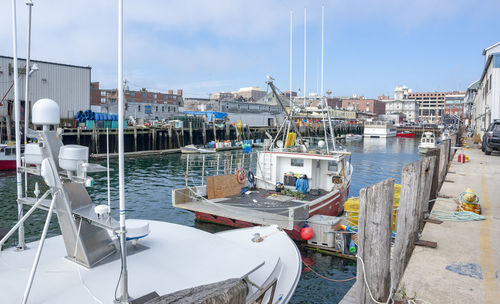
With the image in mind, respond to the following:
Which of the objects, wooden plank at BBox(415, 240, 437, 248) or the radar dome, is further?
wooden plank at BBox(415, 240, 437, 248)

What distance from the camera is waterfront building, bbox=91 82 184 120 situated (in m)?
62.0

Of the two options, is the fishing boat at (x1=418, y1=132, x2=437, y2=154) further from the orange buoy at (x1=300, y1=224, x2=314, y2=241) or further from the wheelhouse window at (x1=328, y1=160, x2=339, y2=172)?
the orange buoy at (x1=300, y1=224, x2=314, y2=241)

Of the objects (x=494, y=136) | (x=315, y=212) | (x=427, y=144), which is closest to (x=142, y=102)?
(x=427, y=144)

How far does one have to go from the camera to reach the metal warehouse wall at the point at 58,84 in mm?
→ 37531

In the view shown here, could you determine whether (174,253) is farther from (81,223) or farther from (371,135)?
(371,135)

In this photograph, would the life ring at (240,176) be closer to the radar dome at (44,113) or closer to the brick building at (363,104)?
the radar dome at (44,113)

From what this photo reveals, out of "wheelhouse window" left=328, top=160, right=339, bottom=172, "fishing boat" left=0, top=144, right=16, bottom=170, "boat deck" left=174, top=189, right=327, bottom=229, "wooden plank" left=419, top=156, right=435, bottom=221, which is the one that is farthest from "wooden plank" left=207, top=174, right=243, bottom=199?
"fishing boat" left=0, top=144, right=16, bottom=170

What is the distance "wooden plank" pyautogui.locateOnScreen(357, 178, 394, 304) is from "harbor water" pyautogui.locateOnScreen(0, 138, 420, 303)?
18.2 ft

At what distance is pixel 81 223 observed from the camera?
517cm

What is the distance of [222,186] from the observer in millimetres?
15047

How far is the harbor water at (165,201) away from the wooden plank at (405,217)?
4.73 m

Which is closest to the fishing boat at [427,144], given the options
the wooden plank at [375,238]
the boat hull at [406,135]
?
the boat hull at [406,135]

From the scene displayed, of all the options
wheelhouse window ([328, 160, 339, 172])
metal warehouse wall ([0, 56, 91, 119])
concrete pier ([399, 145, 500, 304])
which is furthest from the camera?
metal warehouse wall ([0, 56, 91, 119])

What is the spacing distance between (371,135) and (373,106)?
6839 centimetres
